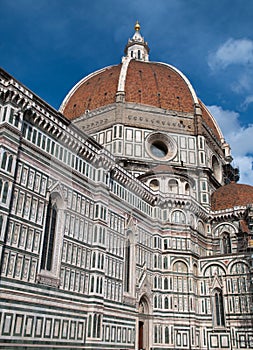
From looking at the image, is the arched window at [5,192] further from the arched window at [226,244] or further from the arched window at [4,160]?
the arched window at [226,244]

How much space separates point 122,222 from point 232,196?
603 inches

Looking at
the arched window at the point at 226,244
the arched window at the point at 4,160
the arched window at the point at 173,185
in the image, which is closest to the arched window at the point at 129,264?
the arched window at the point at 173,185

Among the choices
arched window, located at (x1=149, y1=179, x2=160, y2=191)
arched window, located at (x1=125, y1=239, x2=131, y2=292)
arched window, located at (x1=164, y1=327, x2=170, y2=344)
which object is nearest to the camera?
arched window, located at (x1=125, y1=239, x2=131, y2=292)

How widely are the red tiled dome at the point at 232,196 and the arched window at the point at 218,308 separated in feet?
30.3

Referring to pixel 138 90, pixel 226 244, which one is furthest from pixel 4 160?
pixel 138 90

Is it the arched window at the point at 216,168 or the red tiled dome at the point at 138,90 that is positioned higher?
the red tiled dome at the point at 138,90

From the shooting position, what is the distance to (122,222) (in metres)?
28.9

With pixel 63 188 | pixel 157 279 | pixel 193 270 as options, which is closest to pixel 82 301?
pixel 63 188

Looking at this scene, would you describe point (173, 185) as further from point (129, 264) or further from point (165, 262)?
point (129, 264)

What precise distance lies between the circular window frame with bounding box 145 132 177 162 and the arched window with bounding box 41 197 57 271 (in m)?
19.3

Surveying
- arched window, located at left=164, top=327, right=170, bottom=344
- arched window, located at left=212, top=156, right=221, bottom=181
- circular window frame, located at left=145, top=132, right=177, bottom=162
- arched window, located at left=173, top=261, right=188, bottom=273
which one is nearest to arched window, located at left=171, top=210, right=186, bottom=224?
arched window, located at left=173, top=261, right=188, bottom=273

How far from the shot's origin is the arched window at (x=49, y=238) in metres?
21.6

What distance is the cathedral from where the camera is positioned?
67.0ft

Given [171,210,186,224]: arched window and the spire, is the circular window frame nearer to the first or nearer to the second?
[171,210,186,224]: arched window
